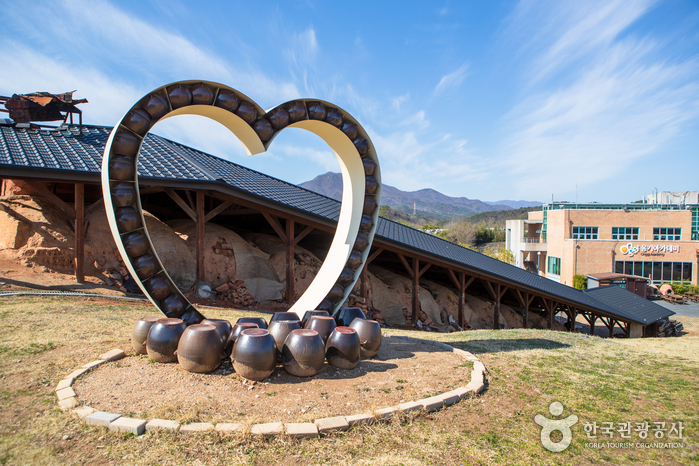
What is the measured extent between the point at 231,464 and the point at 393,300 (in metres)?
11.4

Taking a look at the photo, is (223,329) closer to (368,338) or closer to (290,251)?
(368,338)

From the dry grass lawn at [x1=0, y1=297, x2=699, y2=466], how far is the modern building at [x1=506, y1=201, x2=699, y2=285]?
33.3 meters

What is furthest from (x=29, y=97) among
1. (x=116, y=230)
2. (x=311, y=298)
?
(x=311, y=298)

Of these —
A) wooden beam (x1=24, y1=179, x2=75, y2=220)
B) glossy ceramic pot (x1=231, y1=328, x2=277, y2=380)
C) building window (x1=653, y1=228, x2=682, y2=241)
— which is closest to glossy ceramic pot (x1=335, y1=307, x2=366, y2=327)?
glossy ceramic pot (x1=231, y1=328, x2=277, y2=380)

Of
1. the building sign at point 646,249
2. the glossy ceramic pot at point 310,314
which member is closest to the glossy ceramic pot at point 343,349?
the glossy ceramic pot at point 310,314

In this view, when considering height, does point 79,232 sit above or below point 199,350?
above

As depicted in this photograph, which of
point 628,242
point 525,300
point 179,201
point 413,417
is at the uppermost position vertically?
point 179,201

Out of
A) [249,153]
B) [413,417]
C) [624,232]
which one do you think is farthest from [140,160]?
[624,232]

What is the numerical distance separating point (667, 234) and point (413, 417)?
145ft

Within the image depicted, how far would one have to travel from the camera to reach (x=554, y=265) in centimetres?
4019

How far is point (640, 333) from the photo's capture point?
1752cm

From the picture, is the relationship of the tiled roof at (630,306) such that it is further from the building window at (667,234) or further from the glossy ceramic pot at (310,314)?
the building window at (667,234)

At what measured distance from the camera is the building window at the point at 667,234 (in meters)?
36.0

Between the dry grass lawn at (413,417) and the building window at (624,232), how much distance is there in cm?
3590
